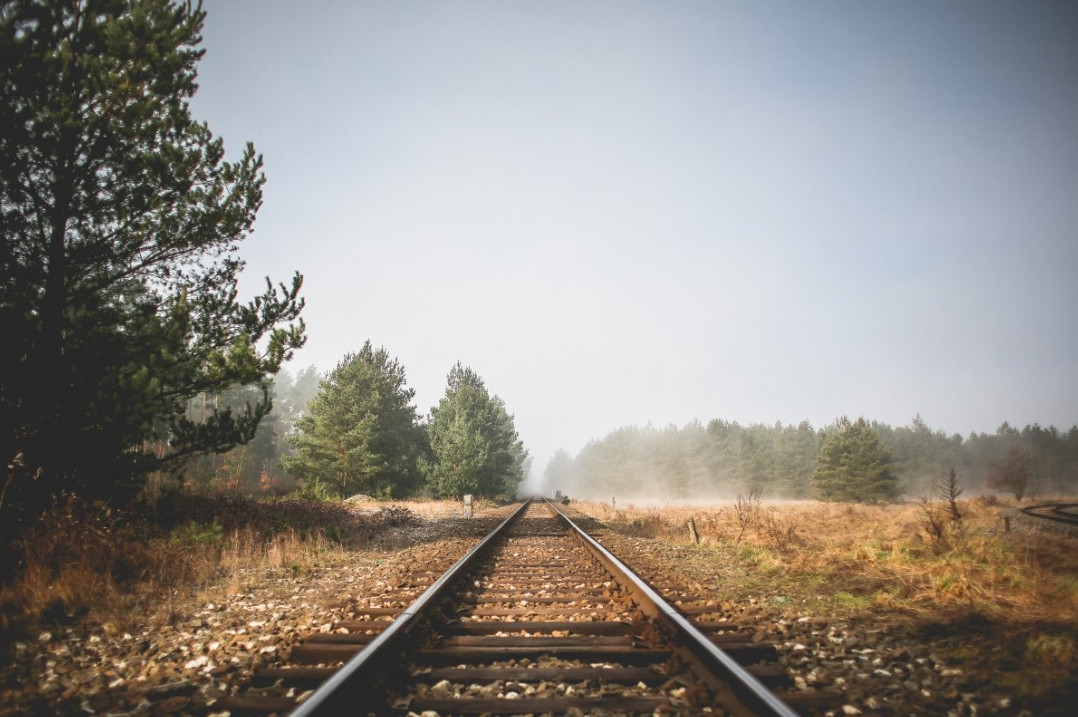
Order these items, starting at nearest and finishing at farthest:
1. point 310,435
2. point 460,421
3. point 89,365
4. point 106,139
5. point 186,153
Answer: point 89,365 → point 106,139 → point 186,153 → point 310,435 → point 460,421

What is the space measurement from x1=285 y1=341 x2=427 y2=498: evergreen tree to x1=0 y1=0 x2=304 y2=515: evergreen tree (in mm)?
18837

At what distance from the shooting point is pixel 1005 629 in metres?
3.86

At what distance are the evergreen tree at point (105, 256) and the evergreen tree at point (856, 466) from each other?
50.3 m

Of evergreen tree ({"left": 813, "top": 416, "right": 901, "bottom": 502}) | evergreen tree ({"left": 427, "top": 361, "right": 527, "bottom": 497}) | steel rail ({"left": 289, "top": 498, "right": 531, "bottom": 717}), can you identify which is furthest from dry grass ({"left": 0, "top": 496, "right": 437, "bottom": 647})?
evergreen tree ({"left": 813, "top": 416, "right": 901, "bottom": 502})

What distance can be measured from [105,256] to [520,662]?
28.0 ft

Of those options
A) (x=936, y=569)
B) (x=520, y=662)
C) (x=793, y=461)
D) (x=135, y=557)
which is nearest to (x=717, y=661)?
(x=520, y=662)

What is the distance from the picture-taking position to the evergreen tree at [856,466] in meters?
42.8

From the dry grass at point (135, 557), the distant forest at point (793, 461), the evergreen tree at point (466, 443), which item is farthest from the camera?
the distant forest at point (793, 461)

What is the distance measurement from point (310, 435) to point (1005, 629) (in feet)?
93.2

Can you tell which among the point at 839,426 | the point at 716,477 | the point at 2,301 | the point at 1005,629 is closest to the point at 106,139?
the point at 2,301

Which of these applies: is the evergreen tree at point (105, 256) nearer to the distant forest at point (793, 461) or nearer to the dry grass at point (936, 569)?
the dry grass at point (936, 569)

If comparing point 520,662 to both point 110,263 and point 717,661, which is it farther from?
point 110,263

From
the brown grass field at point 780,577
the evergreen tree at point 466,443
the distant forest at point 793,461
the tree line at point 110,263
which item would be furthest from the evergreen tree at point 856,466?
the tree line at point 110,263

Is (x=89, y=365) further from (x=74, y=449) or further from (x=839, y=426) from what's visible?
(x=839, y=426)
